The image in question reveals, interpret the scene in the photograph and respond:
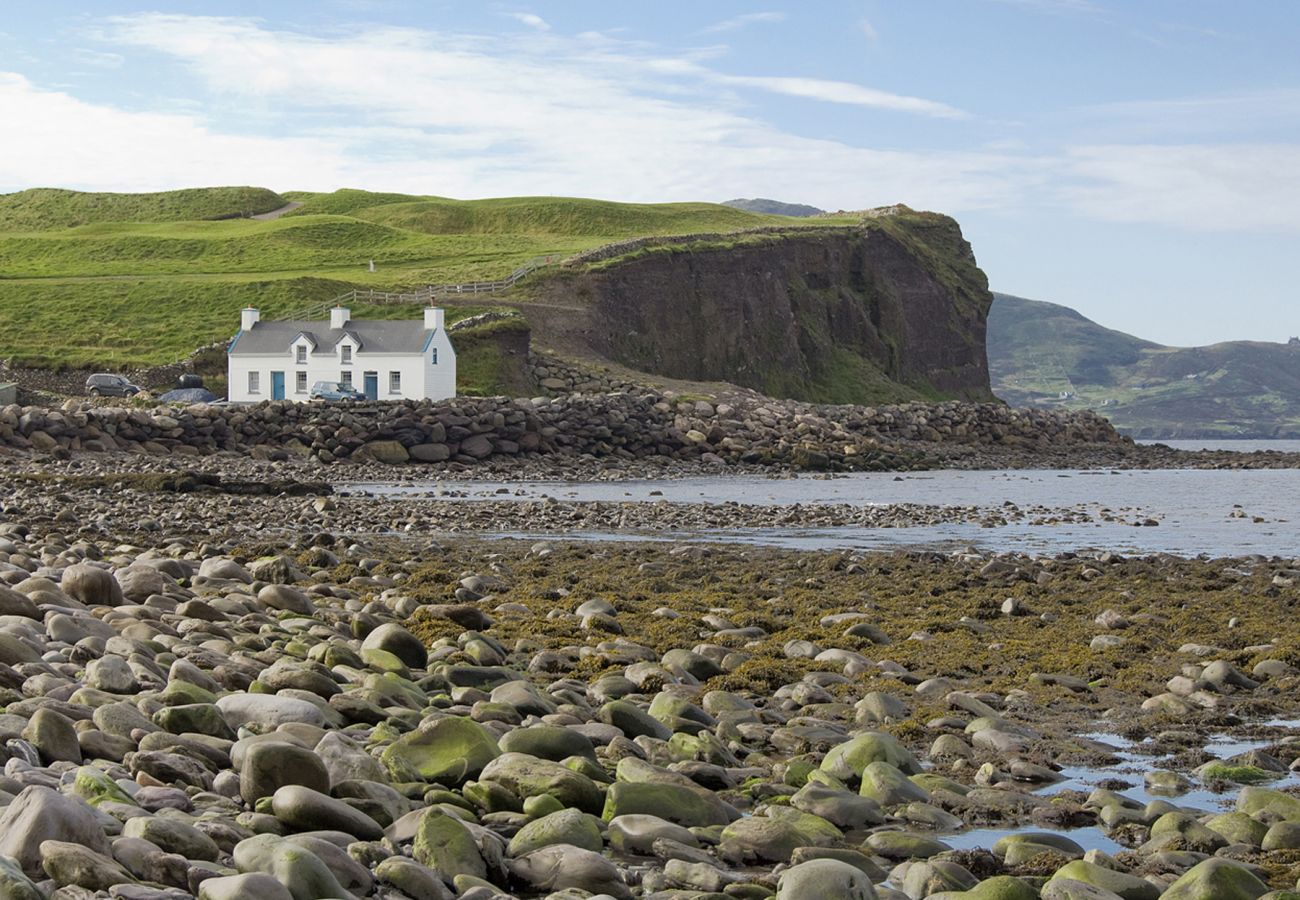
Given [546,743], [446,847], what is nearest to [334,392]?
[546,743]

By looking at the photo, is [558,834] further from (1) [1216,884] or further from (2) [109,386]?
(2) [109,386]

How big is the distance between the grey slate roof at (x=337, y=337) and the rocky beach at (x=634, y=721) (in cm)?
4082

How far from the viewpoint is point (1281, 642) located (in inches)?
530

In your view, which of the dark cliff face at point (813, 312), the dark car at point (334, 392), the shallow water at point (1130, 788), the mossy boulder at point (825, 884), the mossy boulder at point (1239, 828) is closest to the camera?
the mossy boulder at point (825, 884)

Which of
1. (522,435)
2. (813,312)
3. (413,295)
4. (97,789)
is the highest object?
(813,312)

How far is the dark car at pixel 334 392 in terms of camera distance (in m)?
58.1

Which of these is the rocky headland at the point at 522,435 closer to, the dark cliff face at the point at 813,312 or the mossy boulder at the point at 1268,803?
the dark cliff face at the point at 813,312

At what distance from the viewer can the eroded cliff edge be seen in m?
90.2

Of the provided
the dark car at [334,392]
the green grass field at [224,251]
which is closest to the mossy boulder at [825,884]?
the dark car at [334,392]

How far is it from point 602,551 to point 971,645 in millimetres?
9078

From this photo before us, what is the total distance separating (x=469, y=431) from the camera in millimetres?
49594

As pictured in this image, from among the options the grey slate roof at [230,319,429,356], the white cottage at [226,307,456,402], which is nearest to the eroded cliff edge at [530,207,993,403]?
the grey slate roof at [230,319,429,356]

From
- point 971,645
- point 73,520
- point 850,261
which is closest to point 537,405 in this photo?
point 73,520

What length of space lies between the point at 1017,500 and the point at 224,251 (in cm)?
7647
